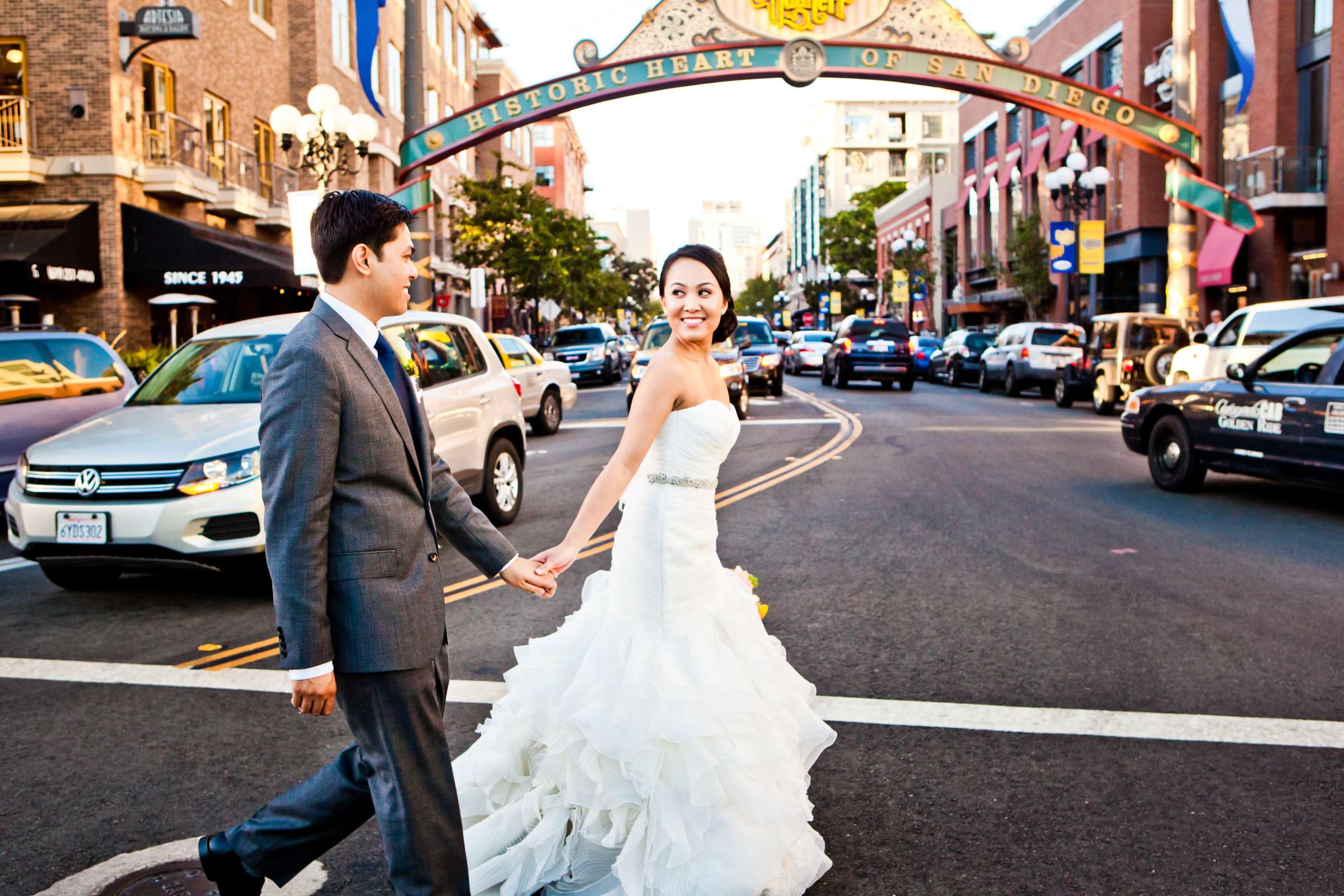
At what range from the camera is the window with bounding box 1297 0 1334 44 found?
98.1 feet

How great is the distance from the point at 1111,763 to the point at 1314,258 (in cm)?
3041

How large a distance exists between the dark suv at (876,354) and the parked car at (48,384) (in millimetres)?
20898

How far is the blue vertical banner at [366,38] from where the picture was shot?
68.9ft

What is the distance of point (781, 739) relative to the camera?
11.2 ft

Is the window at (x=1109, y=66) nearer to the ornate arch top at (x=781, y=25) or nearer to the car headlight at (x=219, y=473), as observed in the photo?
the ornate arch top at (x=781, y=25)

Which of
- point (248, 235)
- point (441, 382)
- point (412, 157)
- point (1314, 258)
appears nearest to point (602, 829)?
point (441, 382)

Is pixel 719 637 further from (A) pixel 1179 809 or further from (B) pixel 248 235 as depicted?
(B) pixel 248 235

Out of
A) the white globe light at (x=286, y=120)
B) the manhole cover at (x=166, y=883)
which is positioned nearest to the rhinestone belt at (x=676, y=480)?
the manhole cover at (x=166, y=883)

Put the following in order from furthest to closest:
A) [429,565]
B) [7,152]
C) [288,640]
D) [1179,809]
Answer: [7,152], [1179,809], [429,565], [288,640]

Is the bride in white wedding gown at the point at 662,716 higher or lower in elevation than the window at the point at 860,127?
lower

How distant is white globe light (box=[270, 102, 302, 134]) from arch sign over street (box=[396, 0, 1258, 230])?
680cm

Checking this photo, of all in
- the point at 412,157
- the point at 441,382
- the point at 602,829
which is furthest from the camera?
the point at 412,157

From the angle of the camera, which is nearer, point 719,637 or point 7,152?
point 719,637

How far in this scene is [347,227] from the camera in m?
2.73
